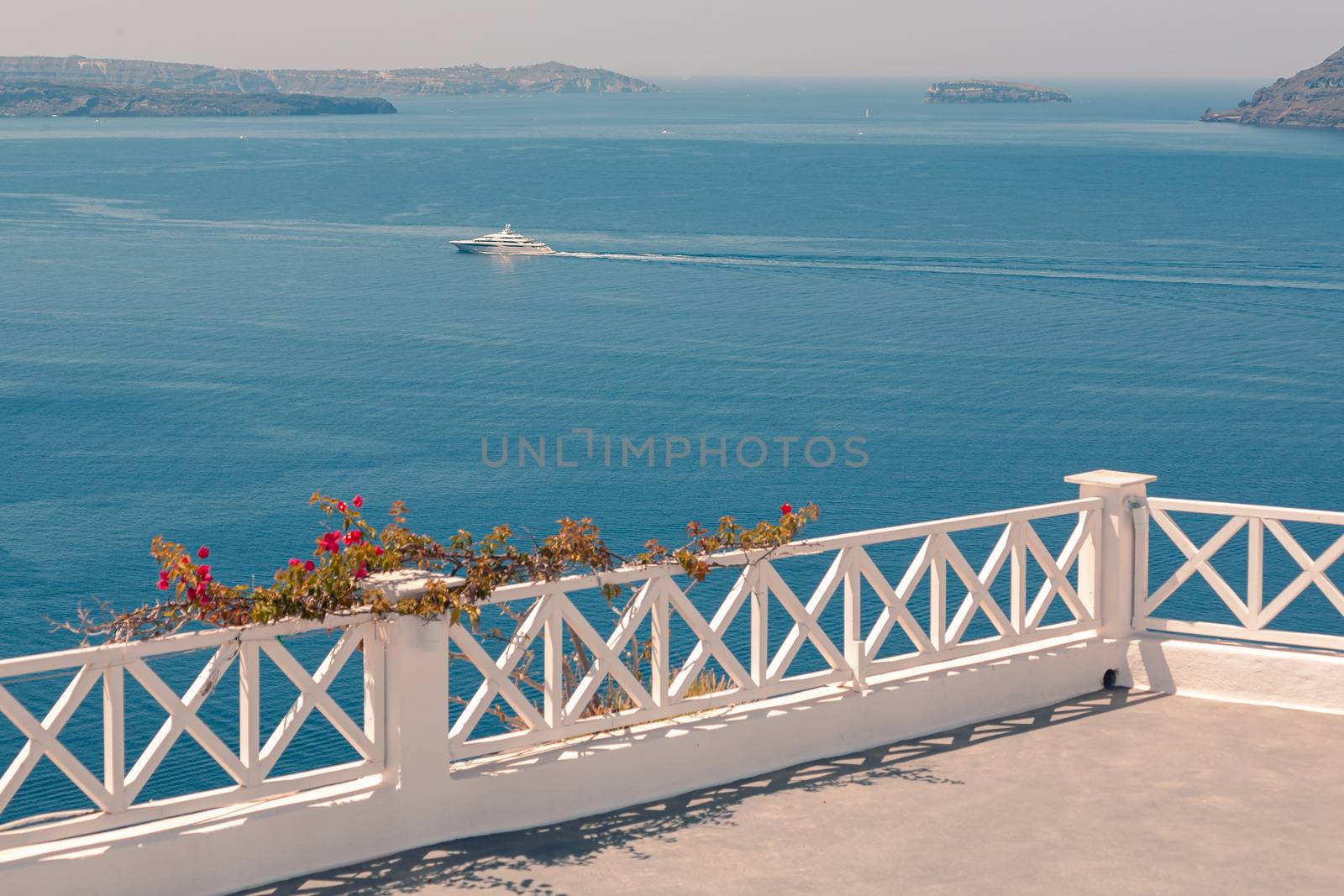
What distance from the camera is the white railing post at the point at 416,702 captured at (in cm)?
582

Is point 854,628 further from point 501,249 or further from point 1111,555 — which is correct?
point 501,249

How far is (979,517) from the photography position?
7180 mm

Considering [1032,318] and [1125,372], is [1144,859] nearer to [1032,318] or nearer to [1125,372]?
[1125,372]

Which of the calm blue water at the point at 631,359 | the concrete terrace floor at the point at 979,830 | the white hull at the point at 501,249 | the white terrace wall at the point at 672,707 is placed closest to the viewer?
the white terrace wall at the point at 672,707

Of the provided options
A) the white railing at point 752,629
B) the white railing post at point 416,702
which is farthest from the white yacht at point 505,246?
the white railing post at point 416,702

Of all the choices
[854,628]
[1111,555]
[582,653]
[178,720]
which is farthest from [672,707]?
[1111,555]

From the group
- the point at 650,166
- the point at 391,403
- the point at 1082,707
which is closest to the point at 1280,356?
the point at 391,403

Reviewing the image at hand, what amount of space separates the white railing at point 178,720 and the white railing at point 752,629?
405mm

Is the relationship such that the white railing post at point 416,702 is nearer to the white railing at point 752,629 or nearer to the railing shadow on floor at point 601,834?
the white railing at point 752,629

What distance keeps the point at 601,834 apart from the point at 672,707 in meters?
0.71

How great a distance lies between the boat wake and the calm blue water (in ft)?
1.09

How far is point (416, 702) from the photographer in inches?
231
